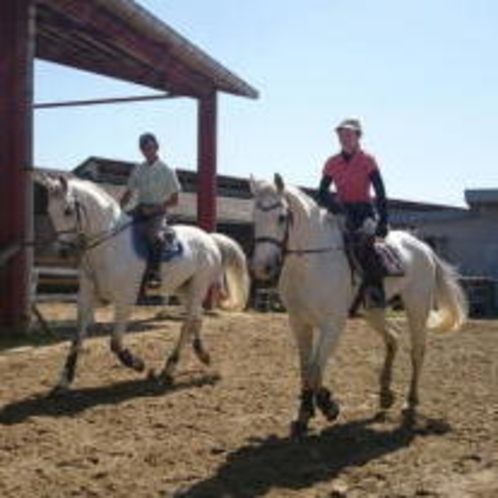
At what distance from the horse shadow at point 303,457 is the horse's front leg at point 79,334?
2.81 metres

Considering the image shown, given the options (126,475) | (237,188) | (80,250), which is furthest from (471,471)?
(237,188)

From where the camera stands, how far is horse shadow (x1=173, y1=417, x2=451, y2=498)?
7285mm

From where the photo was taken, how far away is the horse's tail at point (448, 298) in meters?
10.7

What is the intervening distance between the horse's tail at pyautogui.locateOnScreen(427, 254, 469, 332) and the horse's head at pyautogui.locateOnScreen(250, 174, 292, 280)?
262cm

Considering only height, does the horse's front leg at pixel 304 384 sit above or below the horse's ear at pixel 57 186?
below

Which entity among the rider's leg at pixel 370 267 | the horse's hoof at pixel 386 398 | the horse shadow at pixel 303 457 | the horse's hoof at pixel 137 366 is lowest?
the horse shadow at pixel 303 457

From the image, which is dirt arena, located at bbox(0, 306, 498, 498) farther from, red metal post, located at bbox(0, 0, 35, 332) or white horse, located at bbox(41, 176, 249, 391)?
red metal post, located at bbox(0, 0, 35, 332)

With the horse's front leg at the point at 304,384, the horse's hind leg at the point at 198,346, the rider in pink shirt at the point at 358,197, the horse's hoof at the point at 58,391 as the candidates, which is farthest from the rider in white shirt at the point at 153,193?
the horse's front leg at the point at 304,384

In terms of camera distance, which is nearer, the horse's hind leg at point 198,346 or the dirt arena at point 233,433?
the dirt arena at point 233,433

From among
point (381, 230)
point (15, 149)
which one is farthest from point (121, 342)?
point (15, 149)

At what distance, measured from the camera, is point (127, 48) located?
18844 millimetres

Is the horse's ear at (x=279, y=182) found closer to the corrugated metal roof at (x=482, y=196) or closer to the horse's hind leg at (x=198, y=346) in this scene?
the horse's hind leg at (x=198, y=346)

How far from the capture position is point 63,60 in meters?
20.5

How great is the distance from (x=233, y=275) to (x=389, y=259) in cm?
455
